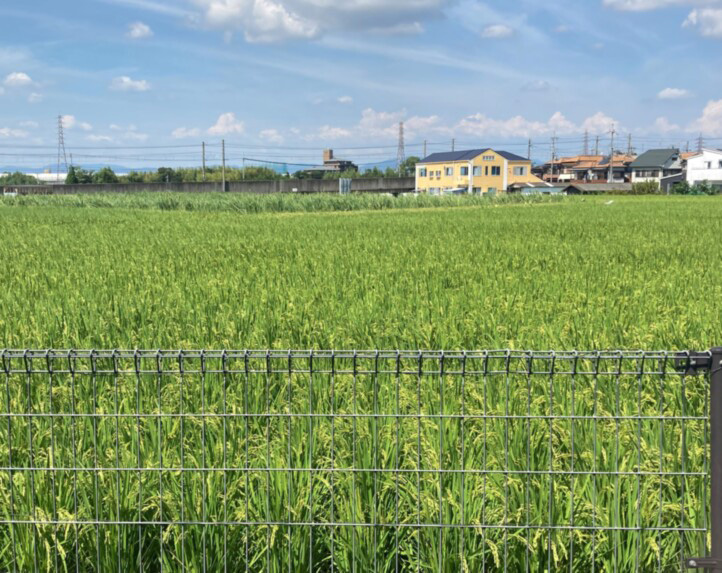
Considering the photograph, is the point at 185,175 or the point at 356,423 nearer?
the point at 356,423

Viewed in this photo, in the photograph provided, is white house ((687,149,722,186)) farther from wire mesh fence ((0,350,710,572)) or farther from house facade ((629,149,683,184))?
wire mesh fence ((0,350,710,572))

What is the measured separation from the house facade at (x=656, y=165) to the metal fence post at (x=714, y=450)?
4059 inches

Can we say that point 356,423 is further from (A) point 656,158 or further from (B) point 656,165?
(A) point 656,158

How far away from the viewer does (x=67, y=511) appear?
288 centimetres

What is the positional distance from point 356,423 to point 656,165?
10491 cm

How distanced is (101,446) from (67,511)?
0.66 metres

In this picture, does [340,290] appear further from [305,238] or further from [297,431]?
[305,238]

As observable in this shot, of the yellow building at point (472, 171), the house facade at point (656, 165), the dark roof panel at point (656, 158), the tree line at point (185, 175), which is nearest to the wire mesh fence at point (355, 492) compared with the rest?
the yellow building at point (472, 171)

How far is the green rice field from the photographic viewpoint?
280cm

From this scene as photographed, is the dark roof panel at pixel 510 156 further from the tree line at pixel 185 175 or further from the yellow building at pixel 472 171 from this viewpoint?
the tree line at pixel 185 175

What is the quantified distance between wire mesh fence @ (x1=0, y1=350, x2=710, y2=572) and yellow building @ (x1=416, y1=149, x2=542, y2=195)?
75292 millimetres

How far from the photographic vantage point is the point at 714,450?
2398mm

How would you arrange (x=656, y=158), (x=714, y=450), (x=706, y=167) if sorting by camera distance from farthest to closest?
1. (x=656, y=158)
2. (x=706, y=167)
3. (x=714, y=450)

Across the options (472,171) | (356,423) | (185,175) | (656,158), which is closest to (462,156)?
(472,171)
